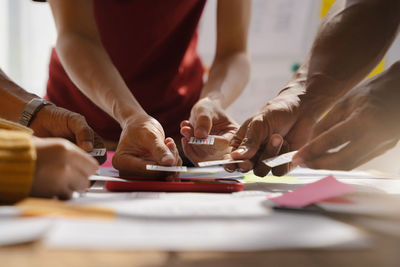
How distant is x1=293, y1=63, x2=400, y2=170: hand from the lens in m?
0.66

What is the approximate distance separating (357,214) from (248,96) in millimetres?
2296

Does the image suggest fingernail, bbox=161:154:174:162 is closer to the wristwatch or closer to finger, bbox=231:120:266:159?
finger, bbox=231:120:266:159

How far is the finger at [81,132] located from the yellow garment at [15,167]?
0.39 meters

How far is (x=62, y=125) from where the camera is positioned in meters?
0.86

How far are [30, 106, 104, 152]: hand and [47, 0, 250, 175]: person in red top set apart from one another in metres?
0.12

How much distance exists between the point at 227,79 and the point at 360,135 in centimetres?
74

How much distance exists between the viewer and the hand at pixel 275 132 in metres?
0.79

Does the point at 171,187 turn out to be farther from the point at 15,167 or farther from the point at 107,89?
the point at 107,89

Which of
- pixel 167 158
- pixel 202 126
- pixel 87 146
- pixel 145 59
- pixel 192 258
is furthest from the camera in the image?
pixel 145 59

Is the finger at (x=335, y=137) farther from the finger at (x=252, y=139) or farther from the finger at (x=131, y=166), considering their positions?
the finger at (x=131, y=166)

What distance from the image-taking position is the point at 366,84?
0.73 m

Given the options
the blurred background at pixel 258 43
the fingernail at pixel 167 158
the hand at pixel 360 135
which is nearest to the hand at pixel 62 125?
the fingernail at pixel 167 158

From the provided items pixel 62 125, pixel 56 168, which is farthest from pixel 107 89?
pixel 56 168

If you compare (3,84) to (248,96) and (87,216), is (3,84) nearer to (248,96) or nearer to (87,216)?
(87,216)
